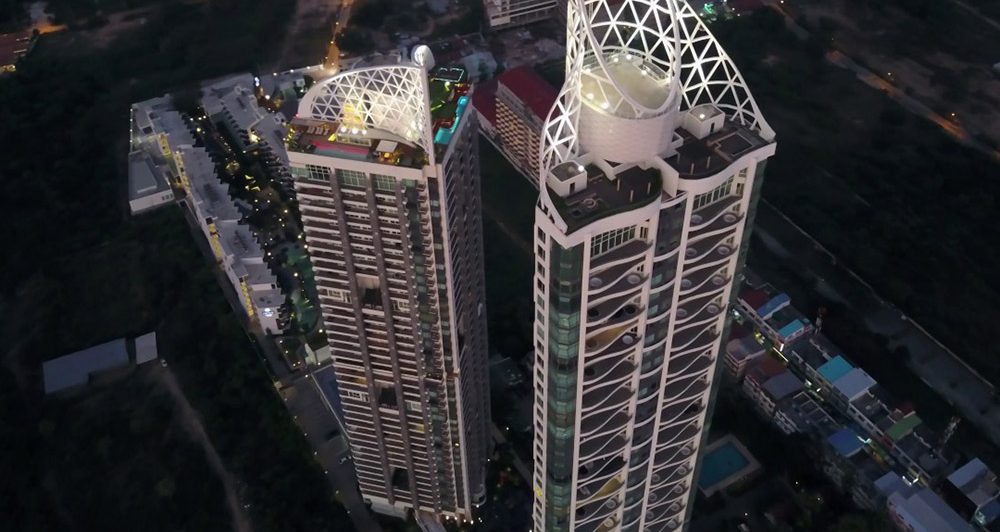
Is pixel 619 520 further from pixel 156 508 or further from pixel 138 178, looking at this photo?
pixel 138 178

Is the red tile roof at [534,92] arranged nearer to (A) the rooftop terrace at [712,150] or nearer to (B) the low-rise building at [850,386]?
(B) the low-rise building at [850,386]

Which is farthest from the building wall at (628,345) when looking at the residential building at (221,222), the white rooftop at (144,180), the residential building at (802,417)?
the white rooftop at (144,180)

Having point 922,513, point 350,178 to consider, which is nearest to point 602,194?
point 350,178

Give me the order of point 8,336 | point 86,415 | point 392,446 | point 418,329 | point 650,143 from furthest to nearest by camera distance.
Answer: point 8,336 → point 86,415 → point 392,446 → point 418,329 → point 650,143

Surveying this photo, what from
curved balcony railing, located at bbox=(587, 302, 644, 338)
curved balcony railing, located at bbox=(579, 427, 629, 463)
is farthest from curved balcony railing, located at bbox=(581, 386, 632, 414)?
curved balcony railing, located at bbox=(587, 302, 644, 338)

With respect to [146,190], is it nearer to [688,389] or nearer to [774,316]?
[774,316]

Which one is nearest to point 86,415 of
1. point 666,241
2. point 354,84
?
point 354,84

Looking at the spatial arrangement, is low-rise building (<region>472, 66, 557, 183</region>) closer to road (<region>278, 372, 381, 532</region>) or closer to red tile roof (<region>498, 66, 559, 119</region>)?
red tile roof (<region>498, 66, 559, 119</region>)
